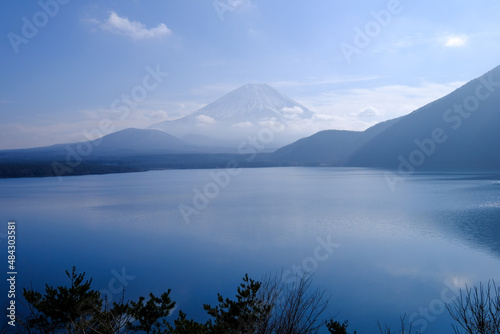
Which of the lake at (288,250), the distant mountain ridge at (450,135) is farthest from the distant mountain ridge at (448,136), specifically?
the lake at (288,250)

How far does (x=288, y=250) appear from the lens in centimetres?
949

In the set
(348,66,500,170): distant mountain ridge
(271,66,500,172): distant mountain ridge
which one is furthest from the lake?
(348,66,500,170): distant mountain ridge

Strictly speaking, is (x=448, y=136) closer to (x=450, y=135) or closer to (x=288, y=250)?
(x=450, y=135)

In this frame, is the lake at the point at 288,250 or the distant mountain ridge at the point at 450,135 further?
the distant mountain ridge at the point at 450,135

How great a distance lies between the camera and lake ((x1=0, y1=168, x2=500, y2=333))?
6.58 m

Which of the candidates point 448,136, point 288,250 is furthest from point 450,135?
point 288,250

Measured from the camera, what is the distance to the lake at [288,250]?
6.58 m

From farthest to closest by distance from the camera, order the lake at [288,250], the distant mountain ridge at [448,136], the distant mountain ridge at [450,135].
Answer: the distant mountain ridge at [450,135] → the distant mountain ridge at [448,136] → the lake at [288,250]

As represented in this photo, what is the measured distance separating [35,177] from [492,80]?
64.9 metres

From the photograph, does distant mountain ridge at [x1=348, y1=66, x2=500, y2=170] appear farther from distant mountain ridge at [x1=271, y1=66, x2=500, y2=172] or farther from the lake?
the lake

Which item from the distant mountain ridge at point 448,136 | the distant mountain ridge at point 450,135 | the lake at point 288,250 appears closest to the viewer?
the lake at point 288,250

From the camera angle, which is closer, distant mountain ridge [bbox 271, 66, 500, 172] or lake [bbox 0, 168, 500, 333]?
lake [bbox 0, 168, 500, 333]

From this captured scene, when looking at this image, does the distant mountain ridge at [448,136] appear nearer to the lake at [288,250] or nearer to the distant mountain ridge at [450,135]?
the distant mountain ridge at [450,135]

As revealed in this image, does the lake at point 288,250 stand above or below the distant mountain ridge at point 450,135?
below
